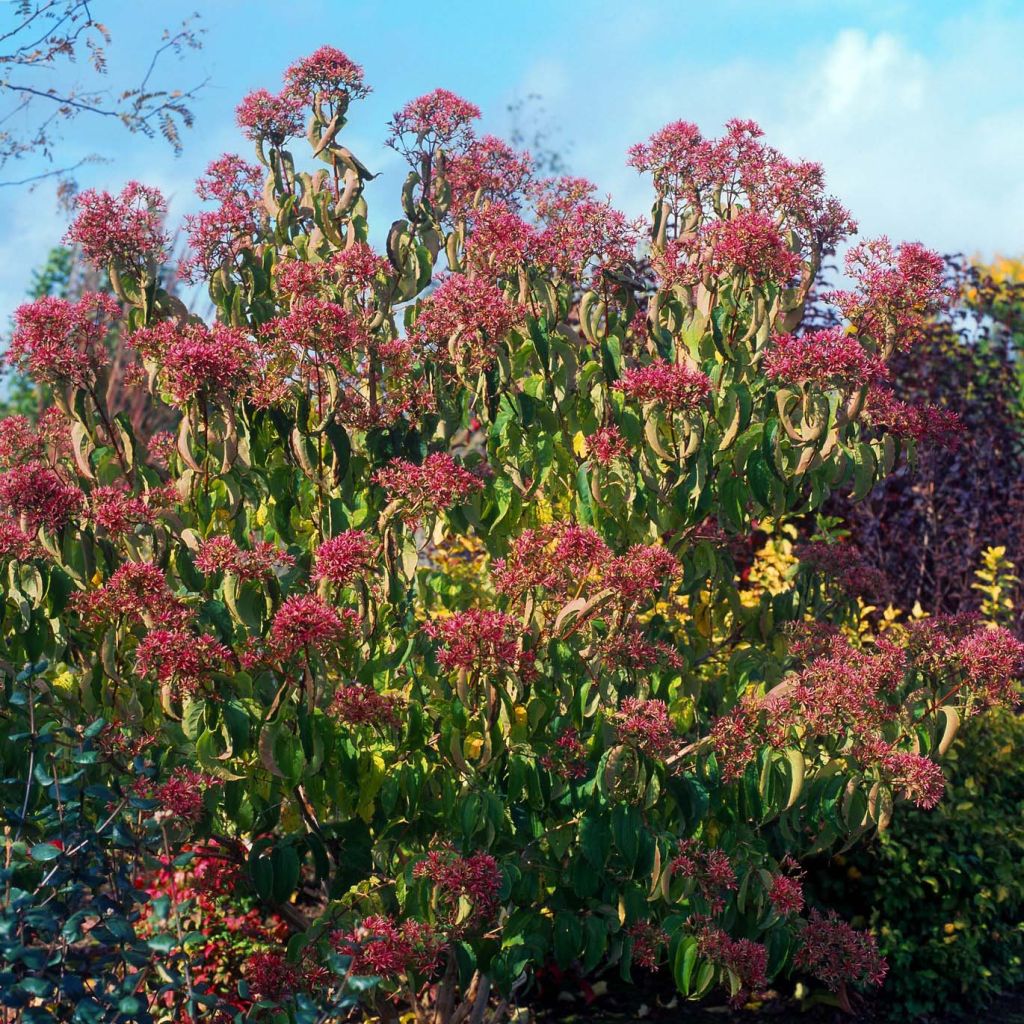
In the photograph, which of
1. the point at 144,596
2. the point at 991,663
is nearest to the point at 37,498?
the point at 144,596

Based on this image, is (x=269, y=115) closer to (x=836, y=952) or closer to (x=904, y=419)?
(x=904, y=419)

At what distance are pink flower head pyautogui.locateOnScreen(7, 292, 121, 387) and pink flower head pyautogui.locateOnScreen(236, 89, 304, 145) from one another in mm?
1247

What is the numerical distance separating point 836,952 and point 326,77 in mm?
3922

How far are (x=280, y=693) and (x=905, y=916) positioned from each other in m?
3.50

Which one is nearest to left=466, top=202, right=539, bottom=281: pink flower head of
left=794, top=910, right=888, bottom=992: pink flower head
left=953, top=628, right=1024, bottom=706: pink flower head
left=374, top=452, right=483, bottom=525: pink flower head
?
left=374, top=452, right=483, bottom=525: pink flower head

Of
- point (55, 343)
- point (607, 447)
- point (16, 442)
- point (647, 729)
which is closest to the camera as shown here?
point (647, 729)

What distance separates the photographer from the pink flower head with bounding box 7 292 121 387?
4453mm

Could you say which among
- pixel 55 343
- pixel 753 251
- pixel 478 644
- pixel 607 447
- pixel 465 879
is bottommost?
pixel 465 879

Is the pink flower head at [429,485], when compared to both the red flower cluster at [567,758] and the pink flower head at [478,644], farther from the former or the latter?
the red flower cluster at [567,758]

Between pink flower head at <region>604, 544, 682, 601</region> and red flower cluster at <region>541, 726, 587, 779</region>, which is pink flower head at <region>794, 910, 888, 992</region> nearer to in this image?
red flower cluster at <region>541, 726, 587, 779</region>

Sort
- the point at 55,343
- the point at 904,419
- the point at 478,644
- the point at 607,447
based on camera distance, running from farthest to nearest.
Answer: the point at 904,419, the point at 607,447, the point at 55,343, the point at 478,644

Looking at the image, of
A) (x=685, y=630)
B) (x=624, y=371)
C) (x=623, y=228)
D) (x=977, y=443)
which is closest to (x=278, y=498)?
(x=624, y=371)

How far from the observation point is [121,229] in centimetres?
480

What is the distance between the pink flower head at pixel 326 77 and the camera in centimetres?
539
